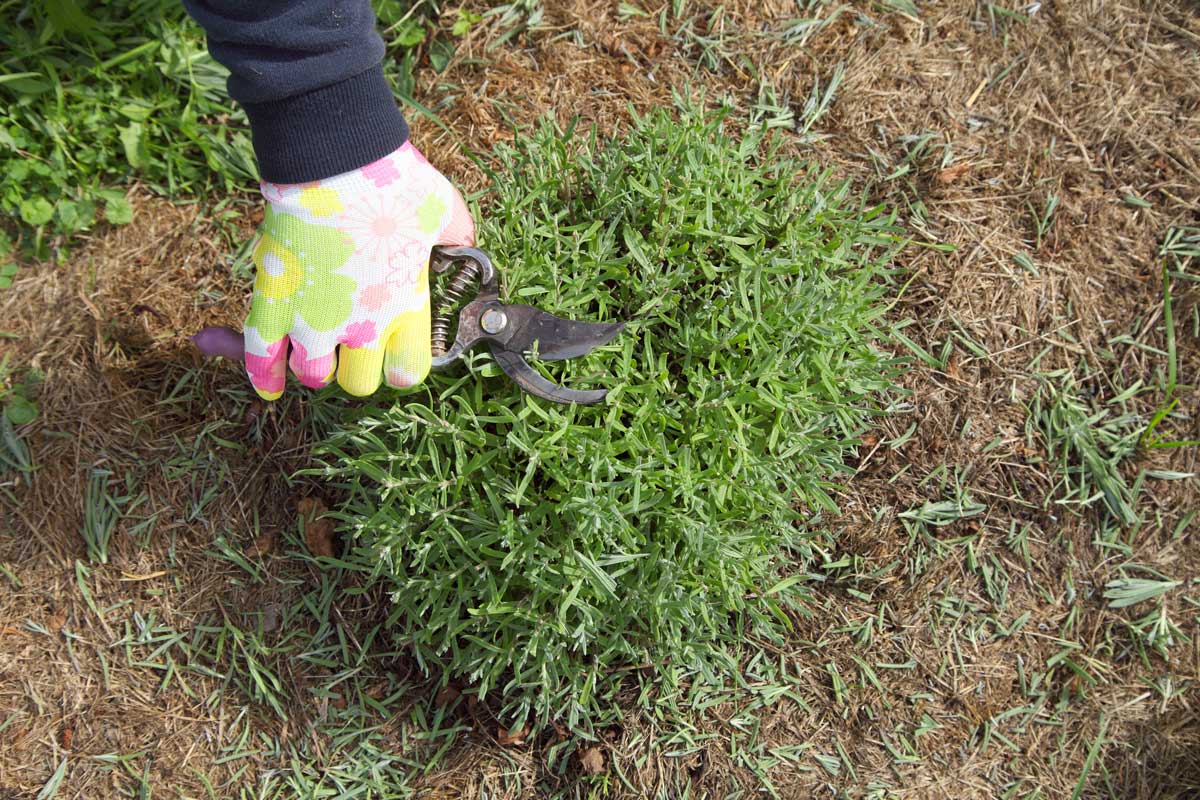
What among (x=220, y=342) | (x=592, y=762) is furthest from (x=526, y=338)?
(x=592, y=762)

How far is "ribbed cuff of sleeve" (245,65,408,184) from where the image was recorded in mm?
2006

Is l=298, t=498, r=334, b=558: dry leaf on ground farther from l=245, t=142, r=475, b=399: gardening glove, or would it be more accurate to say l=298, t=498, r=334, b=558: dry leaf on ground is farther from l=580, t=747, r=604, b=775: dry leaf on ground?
l=580, t=747, r=604, b=775: dry leaf on ground

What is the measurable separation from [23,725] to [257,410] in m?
1.26

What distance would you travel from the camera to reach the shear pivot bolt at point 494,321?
1.95 m

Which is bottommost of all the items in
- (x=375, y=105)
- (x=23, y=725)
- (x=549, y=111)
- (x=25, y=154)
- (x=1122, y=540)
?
(x=23, y=725)

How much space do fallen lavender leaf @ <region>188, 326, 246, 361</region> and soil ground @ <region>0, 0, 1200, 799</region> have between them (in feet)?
1.42

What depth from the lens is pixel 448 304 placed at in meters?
2.10

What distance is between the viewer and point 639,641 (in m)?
2.36

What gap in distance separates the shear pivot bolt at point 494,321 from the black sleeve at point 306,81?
521mm

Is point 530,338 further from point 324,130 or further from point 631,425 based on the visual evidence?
point 324,130

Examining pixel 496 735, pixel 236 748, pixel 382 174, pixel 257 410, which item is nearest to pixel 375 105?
pixel 382 174

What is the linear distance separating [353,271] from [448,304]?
9.7 inches

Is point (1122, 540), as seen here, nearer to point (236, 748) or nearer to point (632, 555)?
point (632, 555)

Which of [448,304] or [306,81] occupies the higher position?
[306,81]
